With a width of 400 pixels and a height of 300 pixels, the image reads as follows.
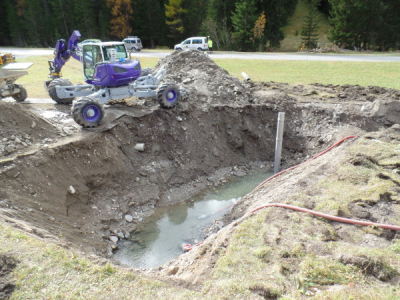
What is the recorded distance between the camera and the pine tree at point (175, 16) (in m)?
35.8

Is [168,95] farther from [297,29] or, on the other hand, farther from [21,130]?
[297,29]

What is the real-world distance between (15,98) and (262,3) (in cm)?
3013

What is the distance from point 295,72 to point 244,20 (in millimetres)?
17384

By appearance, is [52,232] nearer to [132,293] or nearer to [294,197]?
[132,293]

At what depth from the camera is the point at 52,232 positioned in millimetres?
5684

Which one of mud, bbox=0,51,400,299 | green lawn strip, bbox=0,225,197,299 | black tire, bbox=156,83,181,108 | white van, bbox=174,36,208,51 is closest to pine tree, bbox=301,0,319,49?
white van, bbox=174,36,208,51

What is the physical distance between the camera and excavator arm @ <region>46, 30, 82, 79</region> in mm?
9727

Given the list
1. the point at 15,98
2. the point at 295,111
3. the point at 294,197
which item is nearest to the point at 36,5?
the point at 15,98

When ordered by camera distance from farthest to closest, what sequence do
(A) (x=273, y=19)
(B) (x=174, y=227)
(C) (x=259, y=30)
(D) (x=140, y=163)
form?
(A) (x=273, y=19) → (C) (x=259, y=30) → (D) (x=140, y=163) → (B) (x=174, y=227)

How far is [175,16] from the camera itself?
36.8 metres

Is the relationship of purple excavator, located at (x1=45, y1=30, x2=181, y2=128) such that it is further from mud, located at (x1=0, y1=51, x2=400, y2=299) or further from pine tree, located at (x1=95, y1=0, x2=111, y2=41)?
pine tree, located at (x1=95, y1=0, x2=111, y2=41)

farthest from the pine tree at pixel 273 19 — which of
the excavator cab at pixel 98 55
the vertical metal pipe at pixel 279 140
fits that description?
the excavator cab at pixel 98 55

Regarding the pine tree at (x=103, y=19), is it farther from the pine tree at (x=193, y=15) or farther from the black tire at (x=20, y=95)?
the black tire at (x=20, y=95)

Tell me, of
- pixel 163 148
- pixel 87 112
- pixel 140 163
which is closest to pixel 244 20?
pixel 163 148
